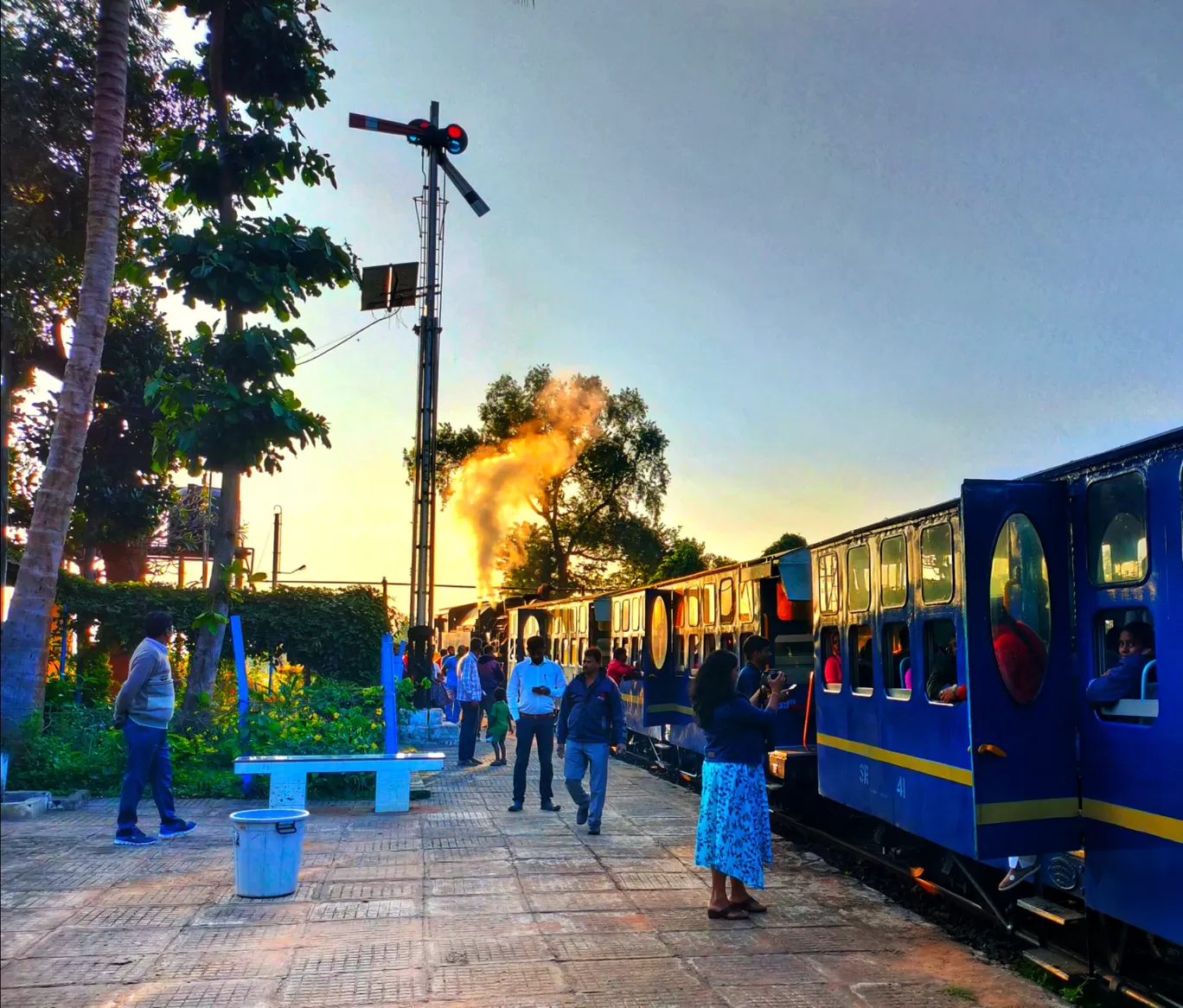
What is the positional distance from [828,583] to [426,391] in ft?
35.1

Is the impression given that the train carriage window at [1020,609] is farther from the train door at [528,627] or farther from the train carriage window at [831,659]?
the train door at [528,627]

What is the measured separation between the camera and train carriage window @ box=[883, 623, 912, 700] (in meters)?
7.60

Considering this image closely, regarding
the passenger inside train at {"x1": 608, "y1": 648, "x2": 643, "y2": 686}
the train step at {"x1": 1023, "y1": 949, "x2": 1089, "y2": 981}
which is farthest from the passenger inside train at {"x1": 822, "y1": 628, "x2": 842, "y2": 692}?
the passenger inside train at {"x1": 608, "y1": 648, "x2": 643, "y2": 686}

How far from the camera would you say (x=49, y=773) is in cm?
1063

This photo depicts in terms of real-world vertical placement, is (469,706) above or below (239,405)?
below

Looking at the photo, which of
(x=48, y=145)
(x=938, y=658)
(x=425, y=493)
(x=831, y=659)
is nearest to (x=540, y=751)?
(x=831, y=659)

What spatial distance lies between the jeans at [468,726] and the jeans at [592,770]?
15.8ft

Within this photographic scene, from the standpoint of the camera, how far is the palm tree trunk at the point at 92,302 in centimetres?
282

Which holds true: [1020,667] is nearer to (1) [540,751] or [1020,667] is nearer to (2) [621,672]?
(1) [540,751]

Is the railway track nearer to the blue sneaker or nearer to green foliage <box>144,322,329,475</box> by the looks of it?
the blue sneaker

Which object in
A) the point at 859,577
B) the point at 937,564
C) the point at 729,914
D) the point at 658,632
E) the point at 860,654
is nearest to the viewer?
the point at 729,914

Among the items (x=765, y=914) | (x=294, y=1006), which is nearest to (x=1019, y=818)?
(x=765, y=914)

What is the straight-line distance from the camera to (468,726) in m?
14.7

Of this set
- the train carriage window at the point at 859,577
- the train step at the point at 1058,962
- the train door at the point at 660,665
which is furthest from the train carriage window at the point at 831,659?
the train door at the point at 660,665
